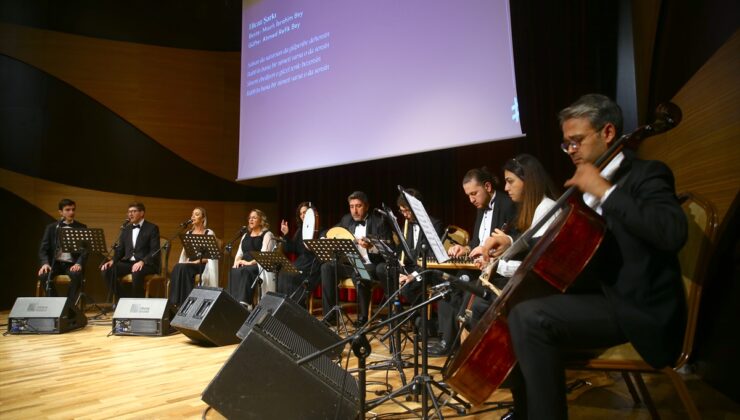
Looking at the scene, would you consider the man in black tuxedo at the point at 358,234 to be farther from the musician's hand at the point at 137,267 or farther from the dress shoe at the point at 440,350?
the musician's hand at the point at 137,267

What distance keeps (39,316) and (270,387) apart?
4.08 m

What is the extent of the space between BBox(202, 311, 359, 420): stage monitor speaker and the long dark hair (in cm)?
131

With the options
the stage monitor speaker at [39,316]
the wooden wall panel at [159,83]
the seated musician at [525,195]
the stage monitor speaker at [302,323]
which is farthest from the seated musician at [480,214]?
the wooden wall panel at [159,83]

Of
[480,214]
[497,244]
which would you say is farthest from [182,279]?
[497,244]

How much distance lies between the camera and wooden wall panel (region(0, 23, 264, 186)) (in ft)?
23.6

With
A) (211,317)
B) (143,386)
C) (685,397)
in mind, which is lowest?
(143,386)

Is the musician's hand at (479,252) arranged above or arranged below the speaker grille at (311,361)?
above

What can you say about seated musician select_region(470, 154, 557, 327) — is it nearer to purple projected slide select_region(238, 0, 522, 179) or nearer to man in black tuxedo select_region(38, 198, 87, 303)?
purple projected slide select_region(238, 0, 522, 179)

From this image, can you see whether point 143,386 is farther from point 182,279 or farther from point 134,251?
point 134,251

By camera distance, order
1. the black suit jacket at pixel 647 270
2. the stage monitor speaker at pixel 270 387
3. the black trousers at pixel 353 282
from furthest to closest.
A: the black trousers at pixel 353 282
the stage monitor speaker at pixel 270 387
the black suit jacket at pixel 647 270

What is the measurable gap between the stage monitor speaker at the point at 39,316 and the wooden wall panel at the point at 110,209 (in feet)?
7.44

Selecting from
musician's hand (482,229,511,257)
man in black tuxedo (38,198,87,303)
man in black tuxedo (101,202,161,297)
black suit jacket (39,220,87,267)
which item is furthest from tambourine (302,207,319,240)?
musician's hand (482,229,511,257)

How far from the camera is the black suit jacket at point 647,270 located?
148 cm

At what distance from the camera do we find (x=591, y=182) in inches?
60.6
